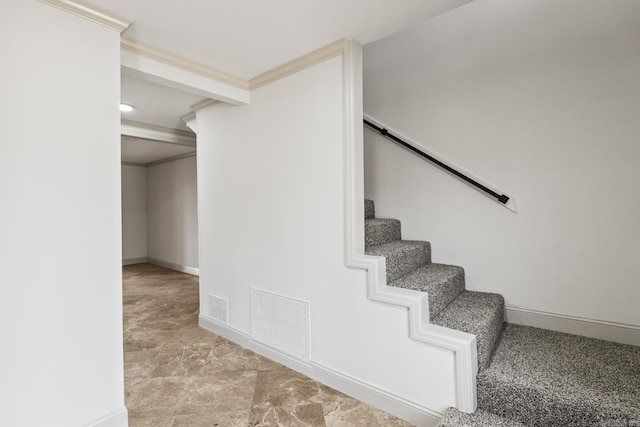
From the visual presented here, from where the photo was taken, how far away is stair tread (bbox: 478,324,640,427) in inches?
55.1

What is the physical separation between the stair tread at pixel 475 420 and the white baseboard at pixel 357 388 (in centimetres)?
15

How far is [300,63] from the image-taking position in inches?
91.3

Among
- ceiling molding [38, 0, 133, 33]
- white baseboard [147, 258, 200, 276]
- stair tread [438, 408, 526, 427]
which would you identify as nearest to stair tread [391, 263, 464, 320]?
stair tread [438, 408, 526, 427]

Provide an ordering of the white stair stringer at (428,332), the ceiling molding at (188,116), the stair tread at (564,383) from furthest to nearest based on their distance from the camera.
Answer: the ceiling molding at (188,116)
the white stair stringer at (428,332)
the stair tread at (564,383)

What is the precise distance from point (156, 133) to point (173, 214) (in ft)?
9.00

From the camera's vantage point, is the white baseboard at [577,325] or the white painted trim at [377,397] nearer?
the white painted trim at [377,397]

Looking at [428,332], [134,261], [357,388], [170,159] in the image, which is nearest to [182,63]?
[428,332]

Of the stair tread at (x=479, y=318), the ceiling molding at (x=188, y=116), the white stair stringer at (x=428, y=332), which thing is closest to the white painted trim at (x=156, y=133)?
the ceiling molding at (x=188, y=116)

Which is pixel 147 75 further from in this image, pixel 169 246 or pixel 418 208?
pixel 169 246

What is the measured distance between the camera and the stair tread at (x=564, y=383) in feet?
4.59

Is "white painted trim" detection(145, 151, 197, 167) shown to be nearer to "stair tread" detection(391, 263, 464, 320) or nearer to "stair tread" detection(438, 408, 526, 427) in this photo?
"stair tread" detection(391, 263, 464, 320)

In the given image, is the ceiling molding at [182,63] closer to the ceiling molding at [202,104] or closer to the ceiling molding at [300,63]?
the ceiling molding at [300,63]

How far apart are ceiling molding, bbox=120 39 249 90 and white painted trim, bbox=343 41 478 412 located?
1094mm

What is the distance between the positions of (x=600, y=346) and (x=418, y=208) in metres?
1.53
